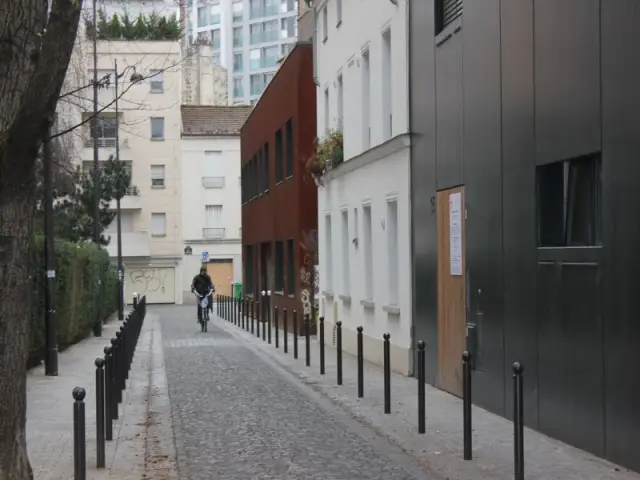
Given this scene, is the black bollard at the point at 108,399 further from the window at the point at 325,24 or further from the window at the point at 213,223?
the window at the point at 213,223

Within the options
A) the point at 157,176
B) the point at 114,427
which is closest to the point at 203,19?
the point at 157,176

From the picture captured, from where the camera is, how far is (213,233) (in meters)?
64.5

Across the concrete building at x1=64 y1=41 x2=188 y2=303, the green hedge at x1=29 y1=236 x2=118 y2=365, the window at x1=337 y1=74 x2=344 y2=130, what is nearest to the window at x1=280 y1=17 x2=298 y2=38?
the concrete building at x1=64 y1=41 x2=188 y2=303

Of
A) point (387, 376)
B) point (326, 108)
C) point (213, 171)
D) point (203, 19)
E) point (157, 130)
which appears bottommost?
point (387, 376)

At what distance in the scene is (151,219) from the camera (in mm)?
62500

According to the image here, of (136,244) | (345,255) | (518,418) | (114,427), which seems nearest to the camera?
(518,418)

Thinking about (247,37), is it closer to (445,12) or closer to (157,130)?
(157,130)

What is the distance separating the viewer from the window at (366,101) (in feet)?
63.4

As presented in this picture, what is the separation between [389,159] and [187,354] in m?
7.25

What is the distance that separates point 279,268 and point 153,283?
103ft

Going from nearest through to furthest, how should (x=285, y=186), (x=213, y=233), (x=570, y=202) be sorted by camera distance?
(x=570, y=202)
(x=285, y=186)
(x=213, y=233)

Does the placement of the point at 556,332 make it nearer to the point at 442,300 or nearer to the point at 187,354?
the point at 442,300

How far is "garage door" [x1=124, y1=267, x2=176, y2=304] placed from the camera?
204 feet

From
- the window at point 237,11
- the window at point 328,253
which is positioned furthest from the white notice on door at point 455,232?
the window at point 237,11
